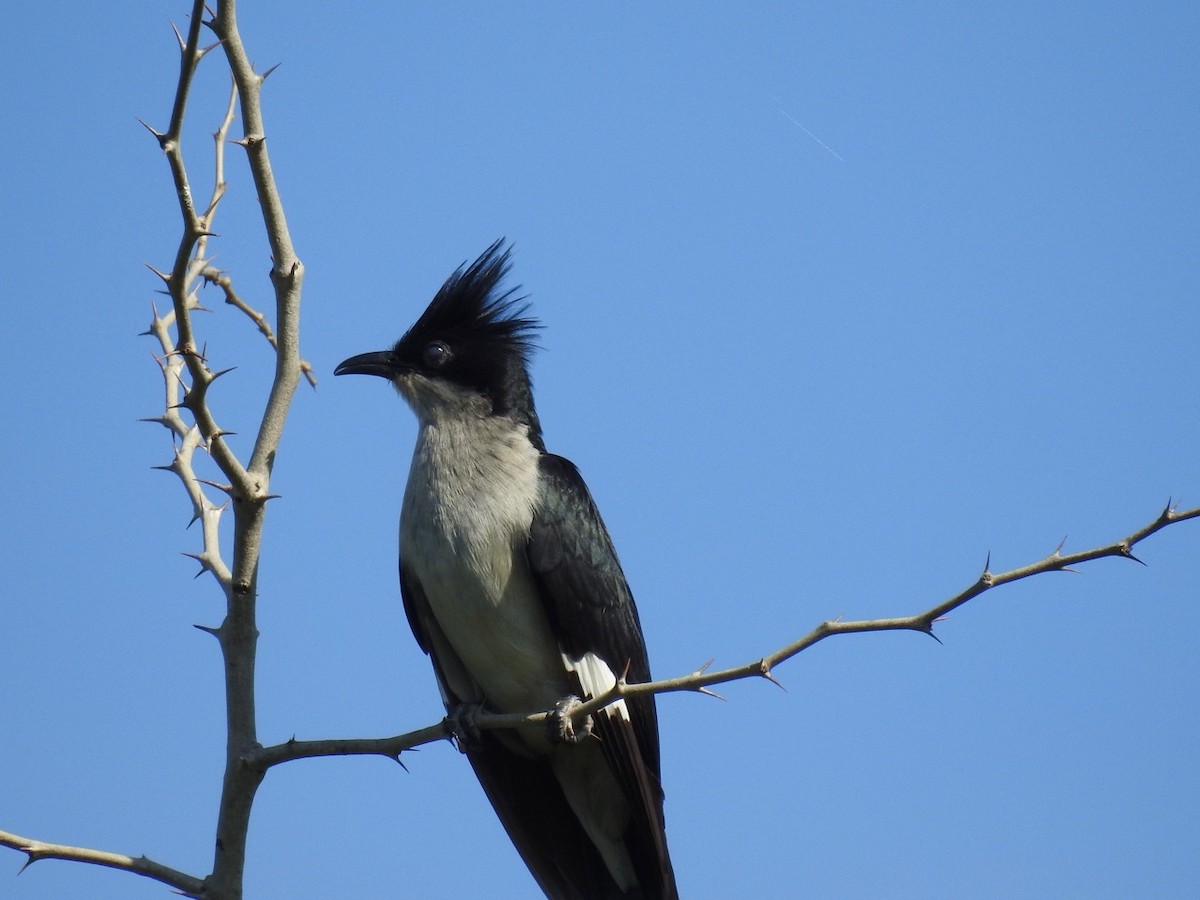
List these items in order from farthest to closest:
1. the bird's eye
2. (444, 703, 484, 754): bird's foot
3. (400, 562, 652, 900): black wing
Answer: the bird's eye < (400, 562, 652, 900): black wing < (444, 703, 484, 754): bird's foot

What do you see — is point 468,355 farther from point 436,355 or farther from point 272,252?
point 272,252

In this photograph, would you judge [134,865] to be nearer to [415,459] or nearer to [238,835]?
[238,835]

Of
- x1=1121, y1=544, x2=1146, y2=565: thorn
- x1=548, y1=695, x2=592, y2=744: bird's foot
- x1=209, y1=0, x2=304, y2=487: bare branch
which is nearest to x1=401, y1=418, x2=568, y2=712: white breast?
x1=548, y1=695, x2=592, y2=744: bird's foot

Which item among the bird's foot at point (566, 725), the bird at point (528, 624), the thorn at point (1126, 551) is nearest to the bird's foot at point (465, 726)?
the bird at point (528, 624)

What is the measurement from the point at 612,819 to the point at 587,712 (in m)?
1.98

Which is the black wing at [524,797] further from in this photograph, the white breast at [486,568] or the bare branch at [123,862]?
the bare branch at [123,862]

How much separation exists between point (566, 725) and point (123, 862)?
1.73 metres

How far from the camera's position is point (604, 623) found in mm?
5574

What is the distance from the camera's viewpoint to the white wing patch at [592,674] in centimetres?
545

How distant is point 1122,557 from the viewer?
327cm

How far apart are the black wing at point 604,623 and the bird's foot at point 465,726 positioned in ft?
1.88

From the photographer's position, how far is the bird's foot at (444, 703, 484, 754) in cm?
569

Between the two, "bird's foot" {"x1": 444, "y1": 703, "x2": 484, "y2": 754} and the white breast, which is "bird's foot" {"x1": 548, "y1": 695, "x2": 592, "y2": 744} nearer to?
the white breast

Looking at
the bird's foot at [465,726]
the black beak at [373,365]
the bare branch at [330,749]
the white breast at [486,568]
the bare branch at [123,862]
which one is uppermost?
the black beak at [373,365]
